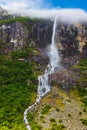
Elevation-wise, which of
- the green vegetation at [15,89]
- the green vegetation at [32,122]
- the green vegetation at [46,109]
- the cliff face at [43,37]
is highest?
the cliff face at [43,37]

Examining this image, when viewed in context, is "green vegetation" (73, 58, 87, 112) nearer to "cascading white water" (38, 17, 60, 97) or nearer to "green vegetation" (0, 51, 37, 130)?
"cascading white water" (38, 17, 60, 97)

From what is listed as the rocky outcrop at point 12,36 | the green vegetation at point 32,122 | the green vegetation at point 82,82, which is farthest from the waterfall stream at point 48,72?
the rocky outcrop at point 12,36

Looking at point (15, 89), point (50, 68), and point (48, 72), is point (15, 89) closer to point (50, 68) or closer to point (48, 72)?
point (48, 72)

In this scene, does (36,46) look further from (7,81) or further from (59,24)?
(7,81)

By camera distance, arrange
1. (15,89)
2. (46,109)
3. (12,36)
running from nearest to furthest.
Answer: (46,109)
(15,89)
(12,36)

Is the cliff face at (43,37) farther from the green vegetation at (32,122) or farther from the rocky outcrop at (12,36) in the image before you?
the green vegetation at (32,122)

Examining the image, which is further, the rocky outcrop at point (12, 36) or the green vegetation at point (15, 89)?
the rocky outcrop at point (12, 36)

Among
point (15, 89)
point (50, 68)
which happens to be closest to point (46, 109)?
point (15, 89)

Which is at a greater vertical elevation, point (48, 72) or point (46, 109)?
point (48, 72)
